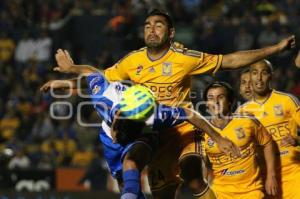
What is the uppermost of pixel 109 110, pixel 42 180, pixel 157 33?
pixel 157 33

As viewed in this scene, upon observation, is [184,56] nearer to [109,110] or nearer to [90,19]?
[109,110]

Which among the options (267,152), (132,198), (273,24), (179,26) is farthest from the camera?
(179,26)

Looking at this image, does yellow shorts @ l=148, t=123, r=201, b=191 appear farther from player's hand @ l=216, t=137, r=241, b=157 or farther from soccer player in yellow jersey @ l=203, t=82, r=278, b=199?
player's hand @ l=216, t=137, r=241, b=157

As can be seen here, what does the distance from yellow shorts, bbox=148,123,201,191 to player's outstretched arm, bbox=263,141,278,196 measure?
916 mm

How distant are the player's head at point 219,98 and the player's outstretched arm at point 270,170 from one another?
629mm

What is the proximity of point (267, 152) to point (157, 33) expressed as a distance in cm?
186

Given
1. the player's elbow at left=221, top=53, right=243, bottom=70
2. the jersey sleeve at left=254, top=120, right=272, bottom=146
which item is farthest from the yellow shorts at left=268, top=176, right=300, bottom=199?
the player's elbow at left=221, top=53, right=243, bottom=70

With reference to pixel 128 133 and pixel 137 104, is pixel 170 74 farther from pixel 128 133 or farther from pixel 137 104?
pixel 137 104

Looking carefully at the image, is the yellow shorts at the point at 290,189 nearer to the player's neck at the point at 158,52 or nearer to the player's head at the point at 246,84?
the player's head at the point at 246,84

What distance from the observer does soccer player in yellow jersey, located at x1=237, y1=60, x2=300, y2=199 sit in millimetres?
9555

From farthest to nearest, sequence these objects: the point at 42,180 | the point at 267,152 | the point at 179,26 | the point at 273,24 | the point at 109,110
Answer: the point at 179,26
the point at 273,24
the point at 42,180
the point at 267,152
the point at 109,110

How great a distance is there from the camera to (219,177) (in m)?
9.45

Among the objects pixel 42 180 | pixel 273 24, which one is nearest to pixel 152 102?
pixel 42 180

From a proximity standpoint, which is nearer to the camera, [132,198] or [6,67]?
[132,198]
